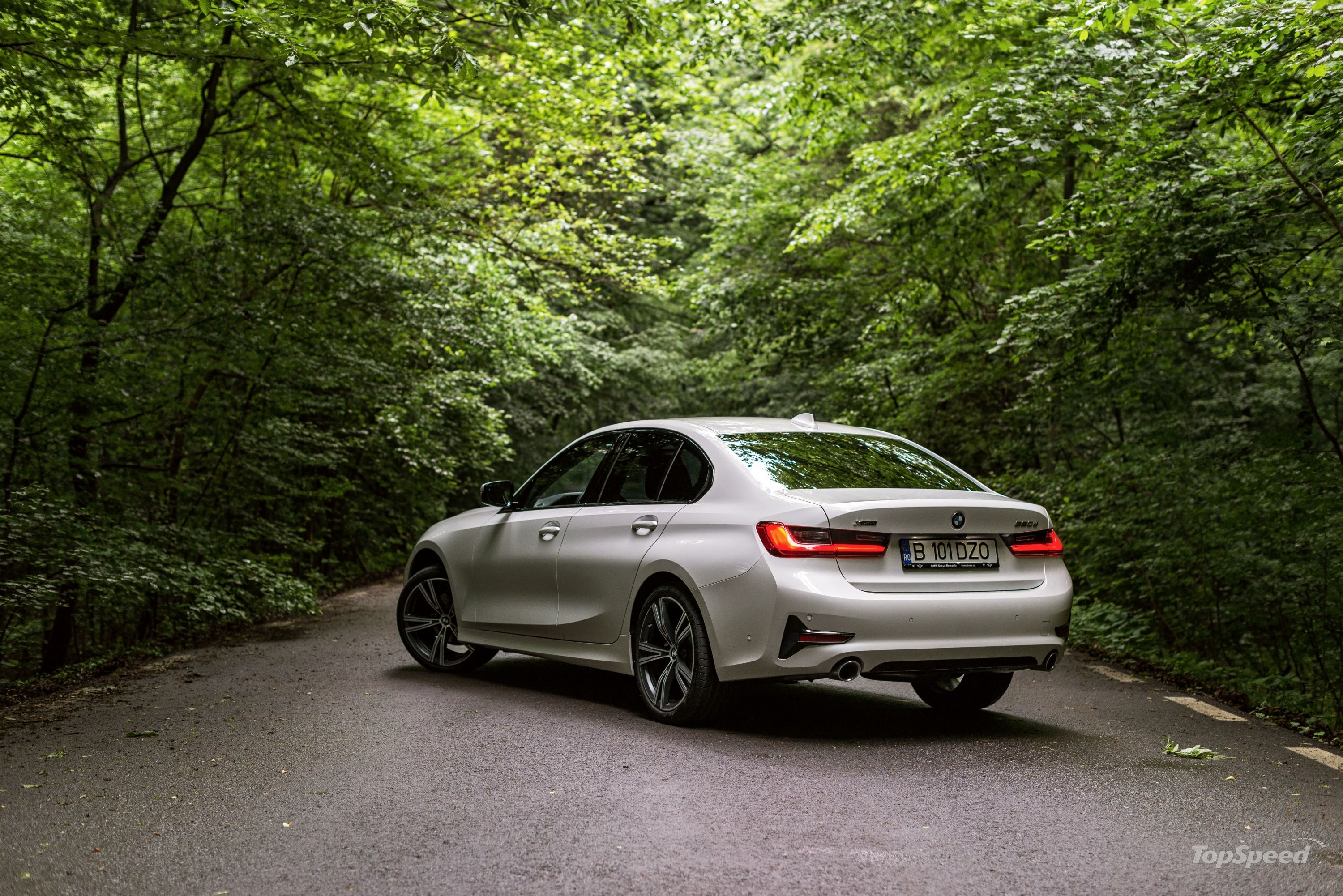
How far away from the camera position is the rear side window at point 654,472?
6094mm

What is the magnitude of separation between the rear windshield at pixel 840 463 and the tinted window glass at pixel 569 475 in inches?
42.7

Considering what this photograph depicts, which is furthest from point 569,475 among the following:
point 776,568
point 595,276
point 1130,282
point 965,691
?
point 595,276

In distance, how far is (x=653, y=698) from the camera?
19.5ft

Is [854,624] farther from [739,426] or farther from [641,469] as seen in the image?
[641,469]

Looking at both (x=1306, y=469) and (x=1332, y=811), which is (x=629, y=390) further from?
(x=1332, y=811)

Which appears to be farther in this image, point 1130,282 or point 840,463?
point 1130,282

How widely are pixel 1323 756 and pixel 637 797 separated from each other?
314cm

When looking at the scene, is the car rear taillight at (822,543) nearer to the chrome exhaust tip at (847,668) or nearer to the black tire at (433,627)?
the chrome exhaust tip at (847,668)

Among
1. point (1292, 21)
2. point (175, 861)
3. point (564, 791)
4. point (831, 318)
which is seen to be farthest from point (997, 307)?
point (175, 861)

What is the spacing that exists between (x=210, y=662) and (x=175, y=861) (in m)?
5.33

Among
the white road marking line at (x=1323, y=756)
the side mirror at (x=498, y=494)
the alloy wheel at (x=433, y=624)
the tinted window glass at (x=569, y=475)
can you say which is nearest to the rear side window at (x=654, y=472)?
the tinted window glass at (x=569, y=475)

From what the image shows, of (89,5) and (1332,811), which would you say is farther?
(89,5)

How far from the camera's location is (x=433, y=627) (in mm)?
7957

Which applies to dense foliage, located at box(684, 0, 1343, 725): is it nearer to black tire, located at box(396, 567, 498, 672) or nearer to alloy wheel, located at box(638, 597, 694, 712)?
alloy wheel, located at box(638, 597, 694, 712)
